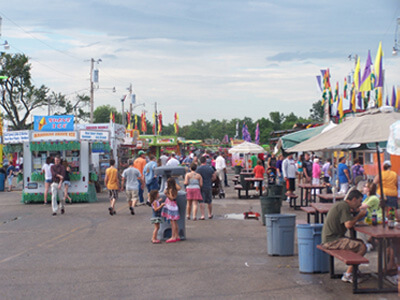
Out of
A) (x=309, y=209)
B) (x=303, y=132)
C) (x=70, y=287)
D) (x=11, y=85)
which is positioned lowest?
(x=70, y=287)

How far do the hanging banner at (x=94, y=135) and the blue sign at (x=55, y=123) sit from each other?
2.28 feet

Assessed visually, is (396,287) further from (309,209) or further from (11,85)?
(11,85)

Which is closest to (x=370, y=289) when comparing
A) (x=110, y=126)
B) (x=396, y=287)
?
(x=396, y=287)

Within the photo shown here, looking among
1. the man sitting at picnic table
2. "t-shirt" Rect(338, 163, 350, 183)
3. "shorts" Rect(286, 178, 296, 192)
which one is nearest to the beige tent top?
the man sitting at picnic table

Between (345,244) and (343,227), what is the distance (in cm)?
32

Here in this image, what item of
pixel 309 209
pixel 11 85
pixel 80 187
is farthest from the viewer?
pixel 11 85

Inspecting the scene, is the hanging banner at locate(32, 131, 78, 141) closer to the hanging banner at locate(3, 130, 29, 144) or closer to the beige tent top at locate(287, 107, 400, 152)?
the hanging banner at locate(3, 130, 29, 144)

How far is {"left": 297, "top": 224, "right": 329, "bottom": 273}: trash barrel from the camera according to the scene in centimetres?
924

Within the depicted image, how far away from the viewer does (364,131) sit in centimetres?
868

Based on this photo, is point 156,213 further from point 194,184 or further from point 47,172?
point 47,172

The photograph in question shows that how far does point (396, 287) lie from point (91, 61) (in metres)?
49.3

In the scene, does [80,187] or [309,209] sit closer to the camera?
[309,209]

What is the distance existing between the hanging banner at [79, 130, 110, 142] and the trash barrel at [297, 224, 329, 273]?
15724 millimetres

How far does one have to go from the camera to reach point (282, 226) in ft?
35.7
